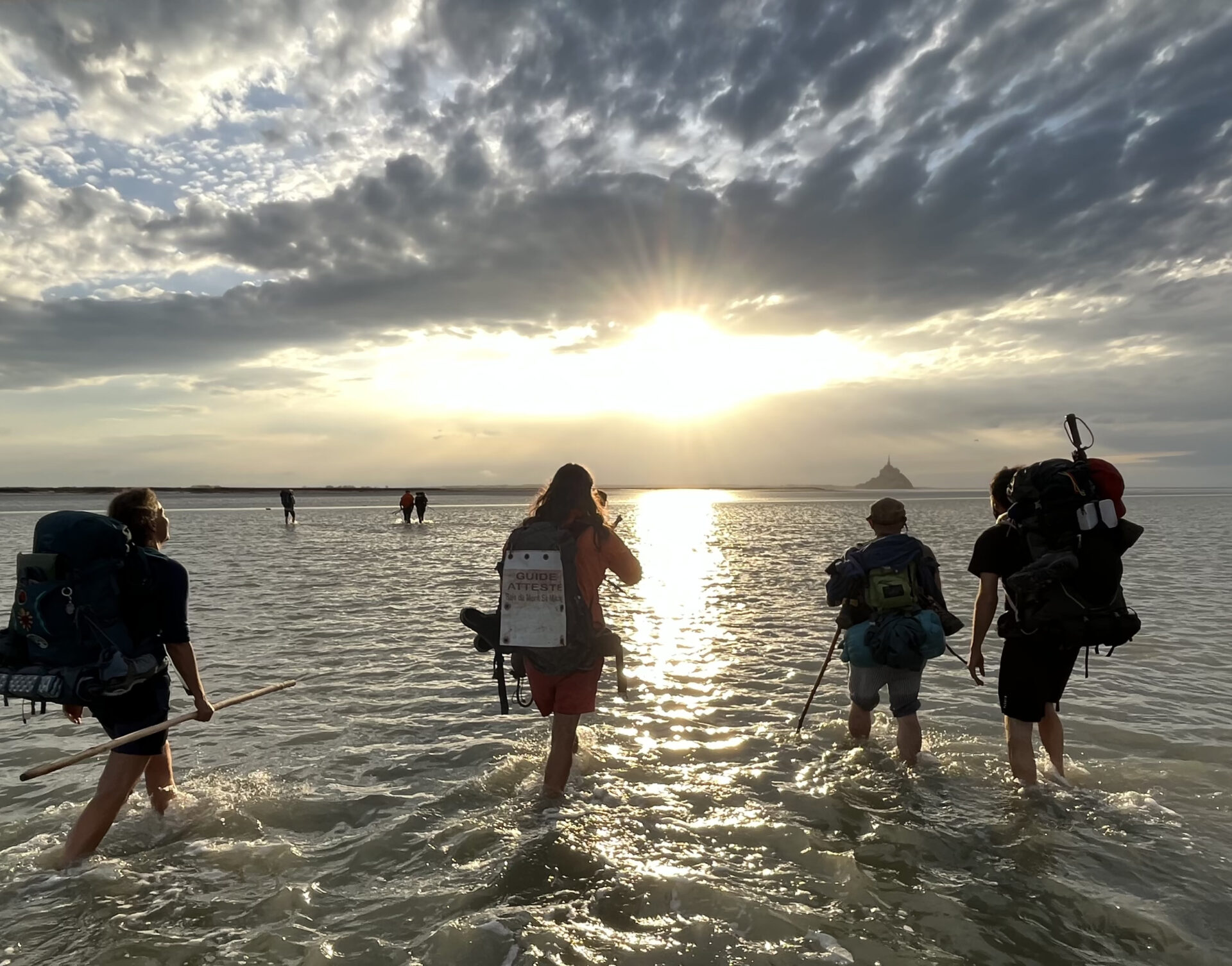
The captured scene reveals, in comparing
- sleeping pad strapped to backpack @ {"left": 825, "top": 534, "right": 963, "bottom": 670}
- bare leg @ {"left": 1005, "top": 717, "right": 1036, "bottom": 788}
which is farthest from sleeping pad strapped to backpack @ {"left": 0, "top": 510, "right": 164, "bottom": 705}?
bare leg @ {"left": 1005, "top": 717, "right": 1036, "bottom": 788}

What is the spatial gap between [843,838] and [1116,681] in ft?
22.5

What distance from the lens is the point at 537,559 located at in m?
5.69

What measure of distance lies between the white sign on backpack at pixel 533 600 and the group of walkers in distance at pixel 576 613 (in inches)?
0.5

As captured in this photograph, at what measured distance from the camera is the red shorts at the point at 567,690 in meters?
5.72

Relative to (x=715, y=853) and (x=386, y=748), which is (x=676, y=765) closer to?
(x=715, y=853)

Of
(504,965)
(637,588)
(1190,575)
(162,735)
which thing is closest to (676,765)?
(504,965)

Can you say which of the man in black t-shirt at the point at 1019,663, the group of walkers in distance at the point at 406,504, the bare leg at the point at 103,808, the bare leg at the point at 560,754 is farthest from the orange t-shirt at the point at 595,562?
the group of walkers in distance at the point at 406,504

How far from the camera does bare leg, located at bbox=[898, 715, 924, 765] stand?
653 centimetres

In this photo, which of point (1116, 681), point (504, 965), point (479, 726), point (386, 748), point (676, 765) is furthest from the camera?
point (1116, 681)

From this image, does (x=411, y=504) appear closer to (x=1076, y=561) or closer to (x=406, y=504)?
(x=406, y=504)

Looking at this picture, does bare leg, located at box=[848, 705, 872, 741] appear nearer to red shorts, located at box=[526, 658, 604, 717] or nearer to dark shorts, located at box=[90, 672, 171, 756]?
red shorts, located at box=[526, 658, 604, 717]

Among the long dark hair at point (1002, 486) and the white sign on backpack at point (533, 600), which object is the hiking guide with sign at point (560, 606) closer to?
the white sign on backpack at point (533, 600)

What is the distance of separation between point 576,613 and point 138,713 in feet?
10.6

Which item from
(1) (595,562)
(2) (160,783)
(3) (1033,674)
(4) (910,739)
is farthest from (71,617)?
(3) (1033,674)
